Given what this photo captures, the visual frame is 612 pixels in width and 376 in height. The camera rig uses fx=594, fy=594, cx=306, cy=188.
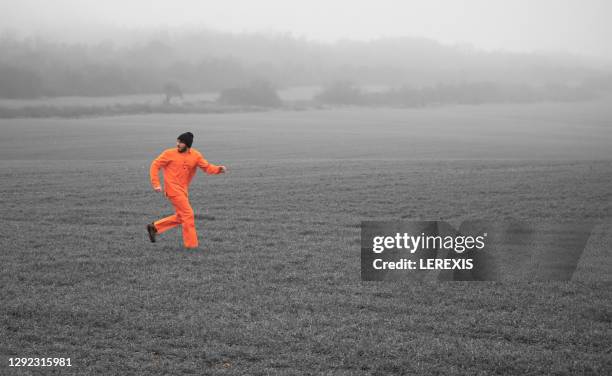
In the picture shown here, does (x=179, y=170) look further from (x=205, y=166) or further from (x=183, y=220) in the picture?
(x=183, y=220)

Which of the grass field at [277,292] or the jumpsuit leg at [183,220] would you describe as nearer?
the grass field at [277,292]

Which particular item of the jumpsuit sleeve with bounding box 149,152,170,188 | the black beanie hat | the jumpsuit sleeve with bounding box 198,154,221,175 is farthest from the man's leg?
the black beanie hat

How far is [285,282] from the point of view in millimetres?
10867

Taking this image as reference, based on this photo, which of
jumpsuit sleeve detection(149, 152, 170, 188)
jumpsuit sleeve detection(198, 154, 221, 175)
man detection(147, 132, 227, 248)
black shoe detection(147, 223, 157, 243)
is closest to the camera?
jumpsuit sleeve detection(149, 152, 170, 188)

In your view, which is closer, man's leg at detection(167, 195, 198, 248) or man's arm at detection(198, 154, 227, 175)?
man's leg at detection(167, 195, 198, 248)

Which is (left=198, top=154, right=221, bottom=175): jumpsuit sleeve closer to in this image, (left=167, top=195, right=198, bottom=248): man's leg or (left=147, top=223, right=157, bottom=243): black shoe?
(left=167, top=195, right=198, bottom=248): man's leg

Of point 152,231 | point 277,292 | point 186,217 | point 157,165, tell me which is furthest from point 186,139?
point 277,292

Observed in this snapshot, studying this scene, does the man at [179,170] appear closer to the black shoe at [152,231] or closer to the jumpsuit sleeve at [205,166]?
the jumpsuit sleeve at [205,166]

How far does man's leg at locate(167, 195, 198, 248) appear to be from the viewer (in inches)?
500

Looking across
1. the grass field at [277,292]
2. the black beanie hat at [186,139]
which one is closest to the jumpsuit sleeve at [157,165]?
the black beanie hat at [186,139]

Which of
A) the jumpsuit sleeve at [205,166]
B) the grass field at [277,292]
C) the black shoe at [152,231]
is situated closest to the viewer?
the grass field at [277,292]

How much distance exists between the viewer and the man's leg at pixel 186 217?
41.6 ft

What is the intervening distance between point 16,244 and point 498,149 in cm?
5265

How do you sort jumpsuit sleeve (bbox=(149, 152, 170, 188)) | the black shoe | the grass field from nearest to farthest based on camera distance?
the grass field
jumpsuit sleeve (bbox=(149, 152, 170, 188))
the black shoe
